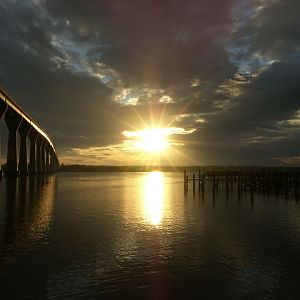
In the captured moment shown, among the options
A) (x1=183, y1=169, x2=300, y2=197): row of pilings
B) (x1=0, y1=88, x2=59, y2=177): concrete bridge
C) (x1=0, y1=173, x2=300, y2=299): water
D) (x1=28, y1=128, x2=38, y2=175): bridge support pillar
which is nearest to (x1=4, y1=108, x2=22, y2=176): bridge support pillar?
(x1=0, y1=88, x2=59, y2=177): concrete bridge

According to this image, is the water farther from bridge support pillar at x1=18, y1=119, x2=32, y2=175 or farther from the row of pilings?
bridge support pillar at x1=18, y1=119, x2=32, y2=175

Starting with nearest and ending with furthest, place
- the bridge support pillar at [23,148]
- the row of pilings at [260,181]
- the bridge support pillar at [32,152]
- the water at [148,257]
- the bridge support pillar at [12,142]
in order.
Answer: the water at [148,257], the row of pilings at [260,181], the bridge support pillar at [12,142], the bridge support pillar at [23,148], the bridge support pillar at [32,152]

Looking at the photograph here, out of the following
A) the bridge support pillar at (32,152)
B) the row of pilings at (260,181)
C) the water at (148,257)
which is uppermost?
the bridge support pillar at (32,152)

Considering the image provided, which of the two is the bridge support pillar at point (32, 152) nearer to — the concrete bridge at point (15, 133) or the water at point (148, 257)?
the concrete bridge at point (15, 133)

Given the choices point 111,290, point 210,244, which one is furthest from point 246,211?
point 111,290

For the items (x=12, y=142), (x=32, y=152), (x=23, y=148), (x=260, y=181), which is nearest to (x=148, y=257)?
(x=260, y=181)

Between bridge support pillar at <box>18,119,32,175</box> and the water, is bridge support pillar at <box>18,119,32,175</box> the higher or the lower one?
the higher one

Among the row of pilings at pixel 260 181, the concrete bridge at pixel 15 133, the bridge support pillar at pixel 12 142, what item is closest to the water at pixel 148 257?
the row of pilings at pixel 260 181

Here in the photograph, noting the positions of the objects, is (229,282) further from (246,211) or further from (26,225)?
(246,211)

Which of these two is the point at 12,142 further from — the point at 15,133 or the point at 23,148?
the point at 23,148

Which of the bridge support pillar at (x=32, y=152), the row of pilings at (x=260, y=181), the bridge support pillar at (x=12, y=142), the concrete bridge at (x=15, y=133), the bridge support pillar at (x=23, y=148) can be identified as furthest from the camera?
the bridge support pillar at (x=32, y=152)

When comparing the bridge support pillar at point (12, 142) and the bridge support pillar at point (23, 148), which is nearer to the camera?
the bridge support pillar at point (12, 142)

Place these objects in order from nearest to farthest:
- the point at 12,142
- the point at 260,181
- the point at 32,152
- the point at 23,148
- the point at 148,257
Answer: the point at 148,257, the point at 260,181, the point at 12,142, the point at 23,148, the point at 32,152

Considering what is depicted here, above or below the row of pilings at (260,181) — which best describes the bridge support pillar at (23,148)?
above
